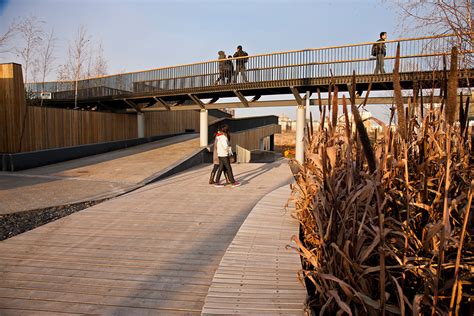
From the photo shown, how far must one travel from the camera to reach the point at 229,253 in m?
3.66

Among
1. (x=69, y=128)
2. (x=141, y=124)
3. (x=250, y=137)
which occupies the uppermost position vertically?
(x=141, y=124)

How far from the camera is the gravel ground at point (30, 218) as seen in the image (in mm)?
5275

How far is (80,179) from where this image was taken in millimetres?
10102

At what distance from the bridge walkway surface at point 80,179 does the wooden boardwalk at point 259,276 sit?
16.0 feet

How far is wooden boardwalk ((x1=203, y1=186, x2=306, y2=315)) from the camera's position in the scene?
2473mm

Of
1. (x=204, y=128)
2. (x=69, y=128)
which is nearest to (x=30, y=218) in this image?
(x=69, y=128)

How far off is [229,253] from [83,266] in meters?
1.72

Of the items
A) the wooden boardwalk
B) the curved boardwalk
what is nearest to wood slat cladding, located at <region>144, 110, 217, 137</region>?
the curved boardwalk

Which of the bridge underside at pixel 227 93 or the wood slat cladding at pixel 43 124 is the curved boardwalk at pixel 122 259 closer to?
the bridge underside at pixel 227 93

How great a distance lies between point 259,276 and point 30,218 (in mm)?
4968

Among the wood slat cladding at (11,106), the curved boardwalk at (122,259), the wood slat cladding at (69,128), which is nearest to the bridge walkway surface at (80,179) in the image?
the wood slat cladding at (69,128)

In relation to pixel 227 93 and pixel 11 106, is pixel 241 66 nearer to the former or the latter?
pixel 227 93

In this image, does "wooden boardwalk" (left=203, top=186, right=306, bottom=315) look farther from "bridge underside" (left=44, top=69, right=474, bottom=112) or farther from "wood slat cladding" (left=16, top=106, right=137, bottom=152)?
"wood slat cladding" (left=16, top=106, right=137, bottom=152)

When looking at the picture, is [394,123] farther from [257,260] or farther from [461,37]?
[461,37]
